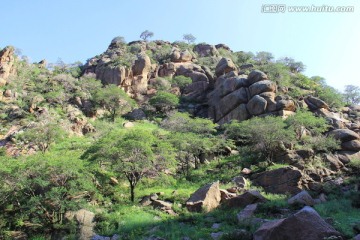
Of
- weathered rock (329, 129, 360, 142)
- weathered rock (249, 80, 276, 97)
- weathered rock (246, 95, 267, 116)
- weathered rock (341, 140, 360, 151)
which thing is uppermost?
weathered rock (249, 80, 276, 97)

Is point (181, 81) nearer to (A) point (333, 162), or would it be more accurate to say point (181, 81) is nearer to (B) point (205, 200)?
(A) point (333, 162)

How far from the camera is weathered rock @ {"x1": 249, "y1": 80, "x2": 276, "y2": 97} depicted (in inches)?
2012

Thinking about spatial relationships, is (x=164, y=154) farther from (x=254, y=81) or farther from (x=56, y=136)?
(x=254, y=81)

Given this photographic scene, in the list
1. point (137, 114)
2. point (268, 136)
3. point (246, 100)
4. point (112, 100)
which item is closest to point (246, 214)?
point (268, 136)

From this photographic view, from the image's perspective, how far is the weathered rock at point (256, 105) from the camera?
48.3 metres

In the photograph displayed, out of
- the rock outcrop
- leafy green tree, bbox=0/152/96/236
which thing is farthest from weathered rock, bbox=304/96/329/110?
leafy green tree, bbox=0/152/96/236

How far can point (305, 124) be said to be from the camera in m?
39.7

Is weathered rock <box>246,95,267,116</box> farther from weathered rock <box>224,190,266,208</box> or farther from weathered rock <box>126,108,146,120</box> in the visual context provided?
weathered rock <box>224,190,266,208</box>

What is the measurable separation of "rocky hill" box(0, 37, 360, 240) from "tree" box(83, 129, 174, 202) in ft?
0.30

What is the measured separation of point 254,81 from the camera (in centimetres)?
5441

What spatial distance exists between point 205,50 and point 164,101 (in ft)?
121

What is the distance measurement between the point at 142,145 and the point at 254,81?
115 feet

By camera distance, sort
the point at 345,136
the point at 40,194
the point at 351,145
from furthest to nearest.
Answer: the point at 345,136, the point at 351,145, the point at 40,194

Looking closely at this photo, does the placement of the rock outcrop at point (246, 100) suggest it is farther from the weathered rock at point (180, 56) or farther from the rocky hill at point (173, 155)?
the weathered rock at point (180, 56)
